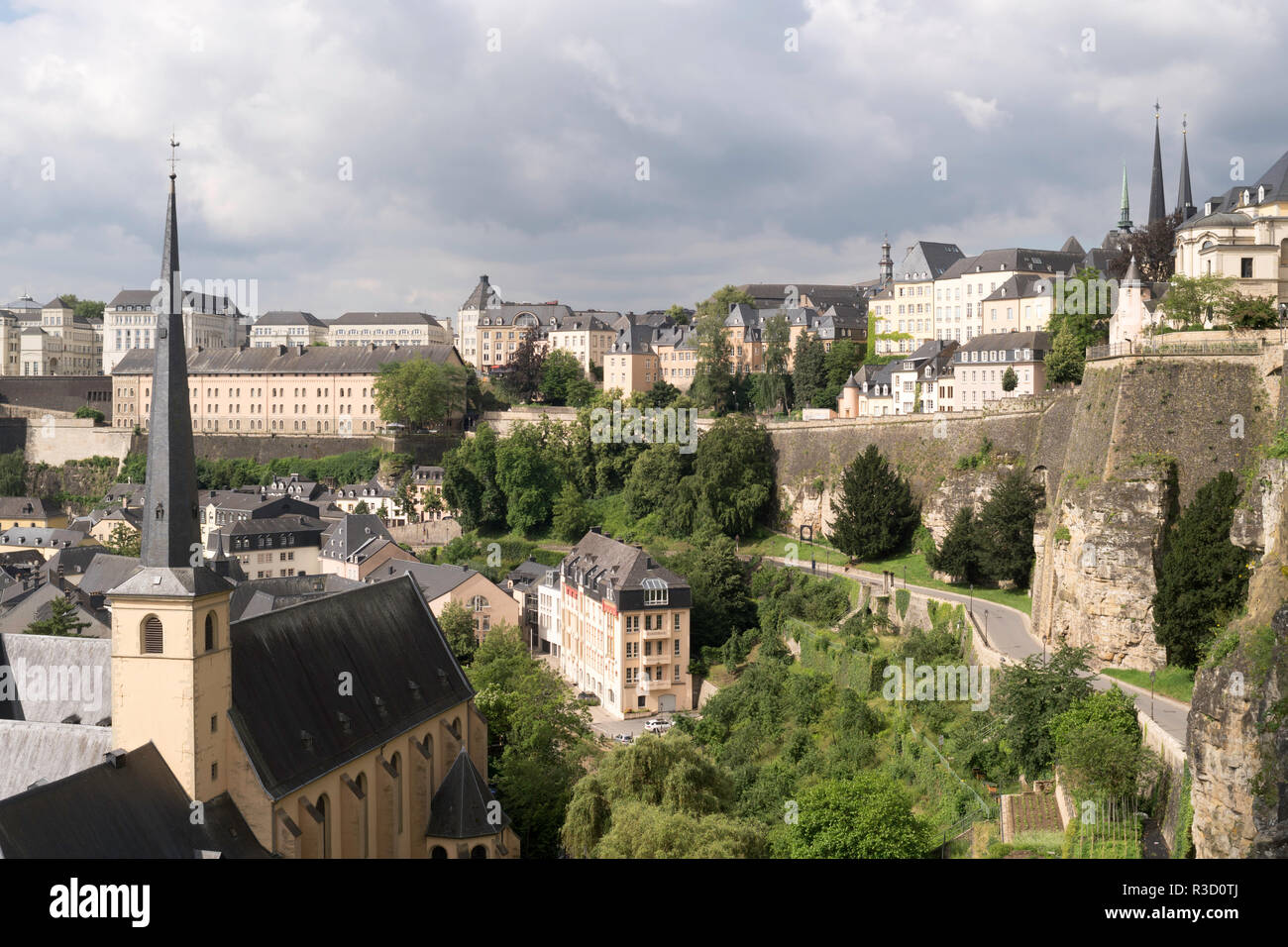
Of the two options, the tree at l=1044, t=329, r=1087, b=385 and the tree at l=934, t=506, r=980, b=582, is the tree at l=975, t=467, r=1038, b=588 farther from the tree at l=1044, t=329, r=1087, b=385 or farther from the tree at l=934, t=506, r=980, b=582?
the tree at l=1044, t=329, r=1087, b=385

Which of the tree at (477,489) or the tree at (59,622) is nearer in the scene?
the tree at (59,622)

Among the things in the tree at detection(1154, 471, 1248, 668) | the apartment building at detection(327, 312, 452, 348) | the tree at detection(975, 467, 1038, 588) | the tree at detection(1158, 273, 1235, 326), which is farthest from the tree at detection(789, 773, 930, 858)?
the apartment building at detection(327, 312, 452, 348)

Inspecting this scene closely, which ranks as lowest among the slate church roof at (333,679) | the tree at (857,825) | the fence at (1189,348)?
the tree at (857,825)

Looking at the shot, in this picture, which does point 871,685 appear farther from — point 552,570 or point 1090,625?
point 552,570

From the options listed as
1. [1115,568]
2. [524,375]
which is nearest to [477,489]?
[524,375]

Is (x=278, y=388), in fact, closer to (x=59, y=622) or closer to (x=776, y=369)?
(x=776, y=369)

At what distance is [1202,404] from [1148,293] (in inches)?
756

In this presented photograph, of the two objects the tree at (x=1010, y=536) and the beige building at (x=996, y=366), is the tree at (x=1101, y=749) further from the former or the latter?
the beige building at (x=996, y=366)

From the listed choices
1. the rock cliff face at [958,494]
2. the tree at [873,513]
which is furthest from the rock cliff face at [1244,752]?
the tree at [873,513]

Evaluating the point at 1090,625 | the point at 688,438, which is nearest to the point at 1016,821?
the point at 1090,625

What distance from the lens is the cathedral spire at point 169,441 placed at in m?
23.5

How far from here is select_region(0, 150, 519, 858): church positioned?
69.6 feet

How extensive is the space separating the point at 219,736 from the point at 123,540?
69956mm

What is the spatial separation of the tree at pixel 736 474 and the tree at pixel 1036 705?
121ft
